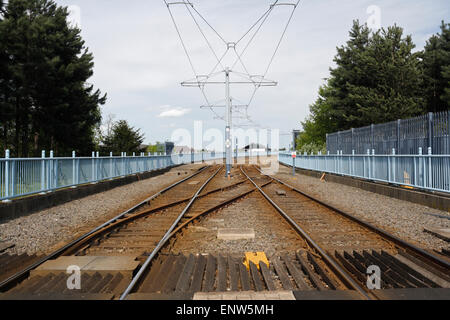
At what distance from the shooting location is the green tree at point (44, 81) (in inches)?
915

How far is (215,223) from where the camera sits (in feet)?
24.7

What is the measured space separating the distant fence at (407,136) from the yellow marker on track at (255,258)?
29.7 ft

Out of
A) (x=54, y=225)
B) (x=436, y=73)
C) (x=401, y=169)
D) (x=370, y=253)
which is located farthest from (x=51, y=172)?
(x=436, y=73)

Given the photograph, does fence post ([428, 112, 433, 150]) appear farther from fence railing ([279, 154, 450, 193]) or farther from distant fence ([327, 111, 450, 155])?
fence railing ([279, 154, 450, 193])

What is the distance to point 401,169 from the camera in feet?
38.7

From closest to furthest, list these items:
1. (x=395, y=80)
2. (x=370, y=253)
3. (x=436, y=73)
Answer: (x=370, y=253)
(x=395, y=80)
(x=436, y=73)

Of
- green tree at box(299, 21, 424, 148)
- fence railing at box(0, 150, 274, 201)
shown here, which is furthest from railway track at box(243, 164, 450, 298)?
green tree at box(299, 21, 424, 148)

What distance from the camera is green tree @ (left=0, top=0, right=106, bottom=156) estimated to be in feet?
76.2

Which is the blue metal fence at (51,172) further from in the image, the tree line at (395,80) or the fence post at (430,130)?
the tree line at (395,80)

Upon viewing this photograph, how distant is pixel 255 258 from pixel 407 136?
1122cm

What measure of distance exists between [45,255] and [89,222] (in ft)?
9.30

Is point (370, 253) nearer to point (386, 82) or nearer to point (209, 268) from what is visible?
point (209, 268)
